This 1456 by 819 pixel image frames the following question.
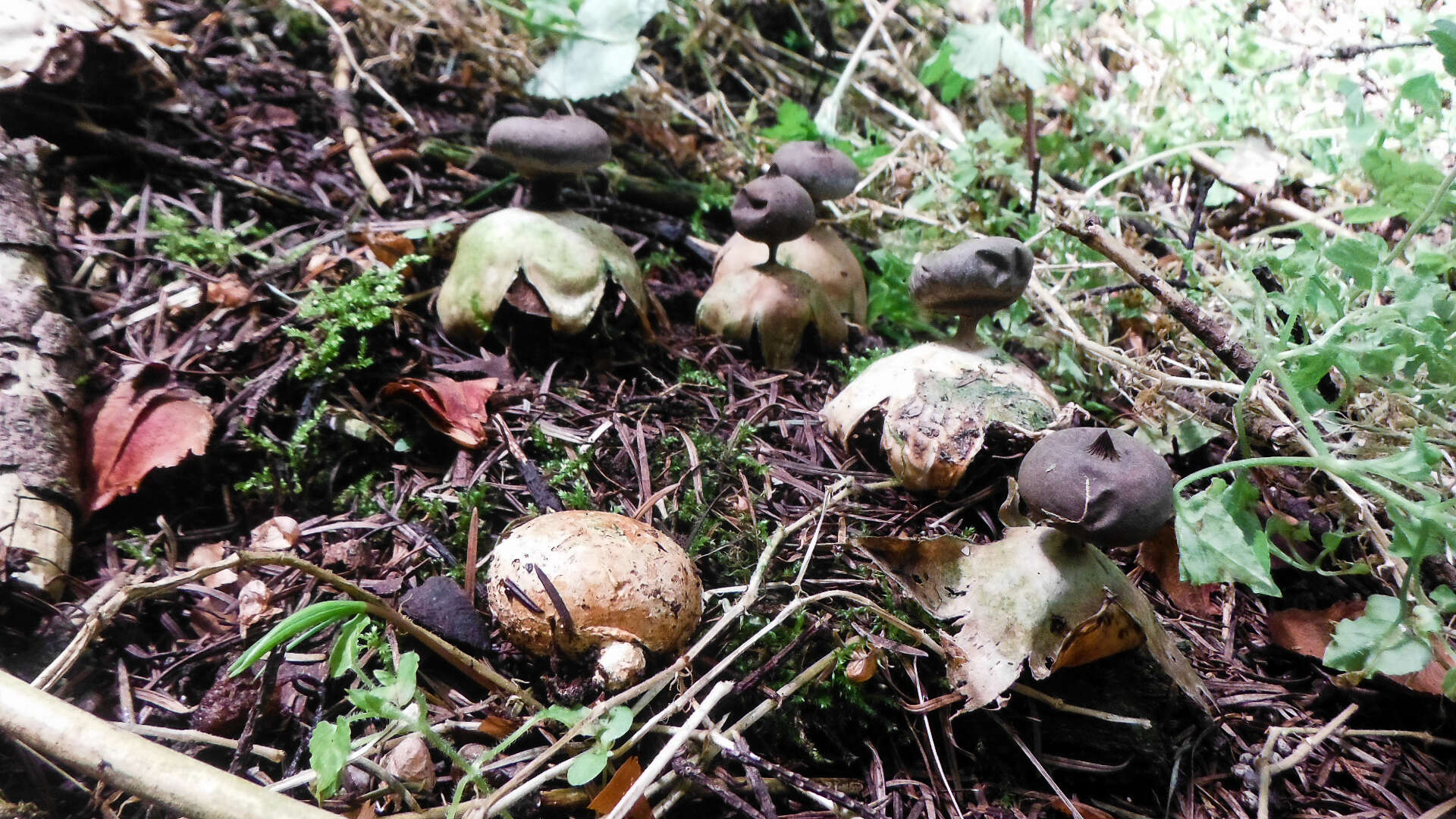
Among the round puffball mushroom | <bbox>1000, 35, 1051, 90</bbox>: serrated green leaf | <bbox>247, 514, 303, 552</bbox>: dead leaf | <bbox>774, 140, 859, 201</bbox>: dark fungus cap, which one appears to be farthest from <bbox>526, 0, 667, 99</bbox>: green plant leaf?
<bbox>247, 514, 303, 552</bbox>: dead leaf

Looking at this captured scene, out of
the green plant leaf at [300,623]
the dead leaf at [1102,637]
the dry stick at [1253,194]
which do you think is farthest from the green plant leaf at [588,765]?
the dry stick at [1253,194]

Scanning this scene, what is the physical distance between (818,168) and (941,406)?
→ 35.8 inches

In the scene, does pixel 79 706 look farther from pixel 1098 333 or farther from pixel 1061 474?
pixel 1098 333

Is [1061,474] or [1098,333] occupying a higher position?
[1061,474]

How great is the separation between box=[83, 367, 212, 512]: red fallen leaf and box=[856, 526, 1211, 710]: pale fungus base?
138cm

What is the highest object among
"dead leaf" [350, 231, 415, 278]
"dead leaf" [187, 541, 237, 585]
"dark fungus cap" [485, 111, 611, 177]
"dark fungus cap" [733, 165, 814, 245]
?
"dark fungus cap" [485, 111, 611, 177]

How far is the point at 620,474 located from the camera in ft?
6.26

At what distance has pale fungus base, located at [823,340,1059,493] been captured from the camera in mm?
1827

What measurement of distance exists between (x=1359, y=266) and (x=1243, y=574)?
677 mm

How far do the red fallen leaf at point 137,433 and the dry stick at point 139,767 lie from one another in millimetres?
646

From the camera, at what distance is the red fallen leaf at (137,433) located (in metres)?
1.68

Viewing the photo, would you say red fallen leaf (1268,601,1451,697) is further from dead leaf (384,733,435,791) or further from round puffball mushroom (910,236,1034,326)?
dead leaf (384,733,435,791)

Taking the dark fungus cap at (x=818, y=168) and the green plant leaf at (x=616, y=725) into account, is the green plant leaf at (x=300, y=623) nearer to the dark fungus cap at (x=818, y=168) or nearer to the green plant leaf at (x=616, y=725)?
the green plant leaf at (x=616, y=725)

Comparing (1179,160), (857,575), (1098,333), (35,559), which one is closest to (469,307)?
(35,559)
